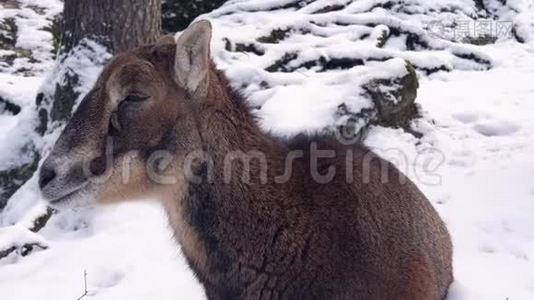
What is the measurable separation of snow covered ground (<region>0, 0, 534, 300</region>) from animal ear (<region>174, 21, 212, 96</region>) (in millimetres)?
1079

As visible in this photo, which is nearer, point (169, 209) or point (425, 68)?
point (169, 209)

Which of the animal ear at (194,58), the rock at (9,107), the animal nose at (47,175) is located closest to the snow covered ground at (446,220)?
the rock at (9,107)

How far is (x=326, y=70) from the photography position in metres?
7.50

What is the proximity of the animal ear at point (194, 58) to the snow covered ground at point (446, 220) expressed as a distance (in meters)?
1.08

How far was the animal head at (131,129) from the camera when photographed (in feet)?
9.18

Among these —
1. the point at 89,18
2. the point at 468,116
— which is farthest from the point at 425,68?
the point at 89,18

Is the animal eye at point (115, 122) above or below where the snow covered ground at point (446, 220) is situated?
above

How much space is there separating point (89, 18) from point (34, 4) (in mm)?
6600

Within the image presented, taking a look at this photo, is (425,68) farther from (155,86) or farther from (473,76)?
(155,86)

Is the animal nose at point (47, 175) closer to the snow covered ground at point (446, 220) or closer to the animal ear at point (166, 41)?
the animal ear at point (166, 41)

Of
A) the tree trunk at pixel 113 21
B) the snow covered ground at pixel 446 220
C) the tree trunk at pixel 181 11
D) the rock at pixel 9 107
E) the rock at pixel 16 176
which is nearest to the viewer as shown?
the snow covered ground at pixel 446 220

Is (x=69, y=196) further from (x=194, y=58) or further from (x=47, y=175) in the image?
(x=194, y=58)

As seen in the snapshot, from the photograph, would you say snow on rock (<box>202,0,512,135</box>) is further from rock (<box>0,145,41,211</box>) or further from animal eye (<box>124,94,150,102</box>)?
animal eye (<box>124,94,150,102</box>)

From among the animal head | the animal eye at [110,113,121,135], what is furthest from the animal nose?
the animal eye at [110,113,121,135]
